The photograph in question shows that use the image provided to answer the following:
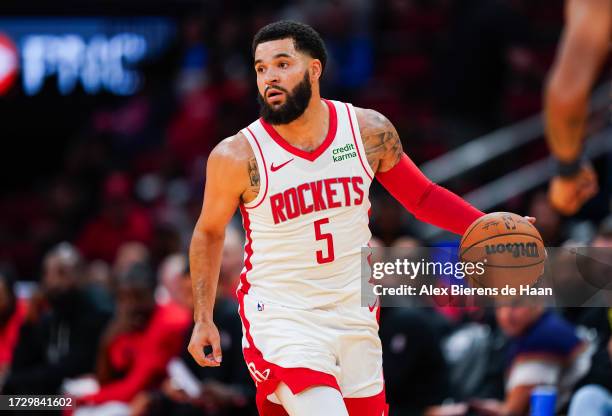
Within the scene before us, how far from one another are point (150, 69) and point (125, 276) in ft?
19.8

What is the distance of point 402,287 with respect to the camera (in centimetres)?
626

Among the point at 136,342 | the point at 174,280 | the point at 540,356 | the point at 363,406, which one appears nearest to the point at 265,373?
the point at 363,406

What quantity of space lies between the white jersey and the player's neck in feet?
0.12

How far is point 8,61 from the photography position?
47.1ft

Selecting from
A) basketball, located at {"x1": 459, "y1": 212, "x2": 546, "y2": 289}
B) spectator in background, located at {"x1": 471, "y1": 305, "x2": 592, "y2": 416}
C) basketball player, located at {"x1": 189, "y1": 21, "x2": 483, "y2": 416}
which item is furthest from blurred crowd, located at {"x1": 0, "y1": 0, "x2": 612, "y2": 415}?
basketball player, located at {"x1": 189, "y1": 21, "x2": 483, "y2": 416}

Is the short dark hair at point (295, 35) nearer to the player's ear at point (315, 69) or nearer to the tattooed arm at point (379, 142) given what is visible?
the player's ear at point (315, 69)

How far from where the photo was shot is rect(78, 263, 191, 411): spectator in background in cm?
912

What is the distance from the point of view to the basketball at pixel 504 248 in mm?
5430

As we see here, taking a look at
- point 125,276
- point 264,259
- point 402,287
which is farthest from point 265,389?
point 125,276

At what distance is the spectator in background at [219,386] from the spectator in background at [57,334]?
1.28 metres

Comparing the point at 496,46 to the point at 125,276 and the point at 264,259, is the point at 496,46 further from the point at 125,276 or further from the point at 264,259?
the point at 264,259

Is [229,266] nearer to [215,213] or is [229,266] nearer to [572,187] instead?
[215,213]

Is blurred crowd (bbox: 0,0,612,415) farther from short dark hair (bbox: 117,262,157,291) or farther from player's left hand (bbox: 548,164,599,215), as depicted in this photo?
player's left hand (bbox: 548,164,599,215)

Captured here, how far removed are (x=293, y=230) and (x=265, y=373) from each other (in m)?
0.68
